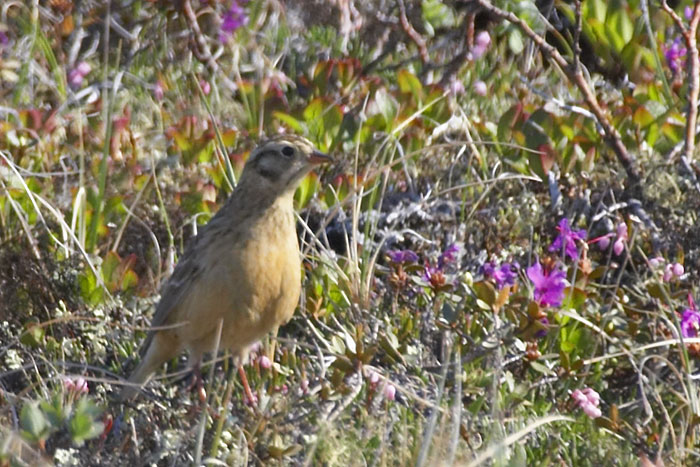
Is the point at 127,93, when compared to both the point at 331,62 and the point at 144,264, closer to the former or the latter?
the point at 331,62

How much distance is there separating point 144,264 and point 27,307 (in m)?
0.67

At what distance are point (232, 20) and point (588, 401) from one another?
14.6 feet

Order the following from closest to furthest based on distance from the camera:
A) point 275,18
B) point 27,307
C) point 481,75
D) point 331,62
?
point 27,307 → point 331,62 → point 481,75 → point 275,18

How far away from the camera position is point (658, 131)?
254 inches

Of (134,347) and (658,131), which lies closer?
(134,347)

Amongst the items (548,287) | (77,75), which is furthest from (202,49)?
(548,287)

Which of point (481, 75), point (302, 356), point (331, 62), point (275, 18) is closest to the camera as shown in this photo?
point (302, 356)

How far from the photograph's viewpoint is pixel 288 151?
17.8 ft

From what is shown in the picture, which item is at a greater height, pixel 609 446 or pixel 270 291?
pixel 270 291

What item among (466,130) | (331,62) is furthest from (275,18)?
(466,130)

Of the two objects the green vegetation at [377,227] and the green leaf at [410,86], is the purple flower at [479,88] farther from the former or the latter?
the green leaf at [410,86]

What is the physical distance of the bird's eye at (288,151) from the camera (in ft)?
17.7

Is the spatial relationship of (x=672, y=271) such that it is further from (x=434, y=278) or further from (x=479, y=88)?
(x=479, y=88)

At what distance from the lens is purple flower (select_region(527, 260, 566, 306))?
503cm
